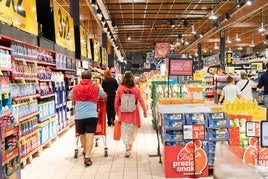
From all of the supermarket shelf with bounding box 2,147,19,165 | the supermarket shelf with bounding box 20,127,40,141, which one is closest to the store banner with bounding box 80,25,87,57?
the supermarket shelf with bounding box 20,127,40,141

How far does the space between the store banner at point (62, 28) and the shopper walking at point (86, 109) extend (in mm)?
3418

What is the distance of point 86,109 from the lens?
Result: 665 centimetres

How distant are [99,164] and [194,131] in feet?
6.85

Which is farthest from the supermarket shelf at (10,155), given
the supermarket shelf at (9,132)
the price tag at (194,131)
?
the price tag at (194,131)

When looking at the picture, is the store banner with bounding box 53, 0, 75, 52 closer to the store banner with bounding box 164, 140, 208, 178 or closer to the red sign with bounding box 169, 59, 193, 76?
the red sign with bounding box 169, 59, 193, 76

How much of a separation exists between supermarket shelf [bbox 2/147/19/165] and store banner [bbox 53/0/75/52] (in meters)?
5.78

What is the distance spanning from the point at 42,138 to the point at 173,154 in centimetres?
328

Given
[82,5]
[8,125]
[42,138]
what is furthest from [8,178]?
[82,5]

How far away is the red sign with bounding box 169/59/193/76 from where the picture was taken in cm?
733

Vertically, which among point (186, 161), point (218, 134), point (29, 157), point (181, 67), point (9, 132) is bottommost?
point (29, 157)

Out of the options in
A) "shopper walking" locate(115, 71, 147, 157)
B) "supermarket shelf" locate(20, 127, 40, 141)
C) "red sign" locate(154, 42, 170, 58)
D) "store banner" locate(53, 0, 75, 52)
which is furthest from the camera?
"red sign" locate(154, 42, 170, 58)

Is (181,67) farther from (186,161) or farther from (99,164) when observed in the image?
(99,164)

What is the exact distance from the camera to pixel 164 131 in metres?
5.82

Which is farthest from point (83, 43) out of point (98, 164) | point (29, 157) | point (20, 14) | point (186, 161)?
point (186, 161)
